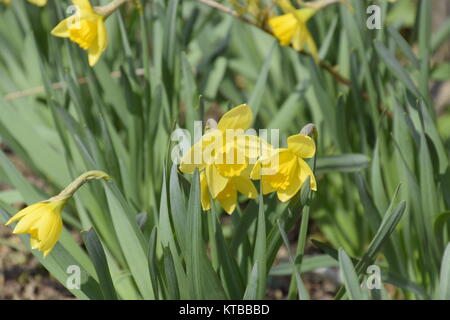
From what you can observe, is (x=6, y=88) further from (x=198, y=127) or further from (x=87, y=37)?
(x=198, y=127)

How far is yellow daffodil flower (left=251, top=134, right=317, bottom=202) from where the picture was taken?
1250 mm

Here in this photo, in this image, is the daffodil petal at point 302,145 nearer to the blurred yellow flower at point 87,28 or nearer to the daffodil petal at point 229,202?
the daffodil petal at point 229,202

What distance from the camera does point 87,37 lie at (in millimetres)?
1544

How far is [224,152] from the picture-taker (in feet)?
4.03

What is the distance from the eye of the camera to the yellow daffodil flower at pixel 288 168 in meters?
1.25

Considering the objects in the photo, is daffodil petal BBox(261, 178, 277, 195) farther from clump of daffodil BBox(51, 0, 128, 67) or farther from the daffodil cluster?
clump of daffodil BBox(51, 0, 128, 67)

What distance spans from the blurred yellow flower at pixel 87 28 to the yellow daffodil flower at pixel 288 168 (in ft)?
1.84

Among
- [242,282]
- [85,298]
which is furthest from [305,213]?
[85,298]

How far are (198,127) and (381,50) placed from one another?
0.54 metres

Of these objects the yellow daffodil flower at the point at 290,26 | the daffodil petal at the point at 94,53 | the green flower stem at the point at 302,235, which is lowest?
the green flower stem at the point at 302,235

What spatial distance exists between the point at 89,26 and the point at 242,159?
56 centimetres

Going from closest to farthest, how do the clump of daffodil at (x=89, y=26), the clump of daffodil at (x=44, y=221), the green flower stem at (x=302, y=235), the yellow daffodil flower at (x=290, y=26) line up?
the clump of daffodil at (x=44, y=221), the green flower stem at (x=302, y=235), the clump of daffodil at (x=89, y=26), the yellow daffodil flower at (x=290, y=26)

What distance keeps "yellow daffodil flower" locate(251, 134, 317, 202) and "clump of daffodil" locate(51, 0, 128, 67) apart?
560mm

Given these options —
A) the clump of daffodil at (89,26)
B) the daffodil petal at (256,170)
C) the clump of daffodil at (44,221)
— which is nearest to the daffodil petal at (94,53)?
the clump of daffodil at (89,26)
